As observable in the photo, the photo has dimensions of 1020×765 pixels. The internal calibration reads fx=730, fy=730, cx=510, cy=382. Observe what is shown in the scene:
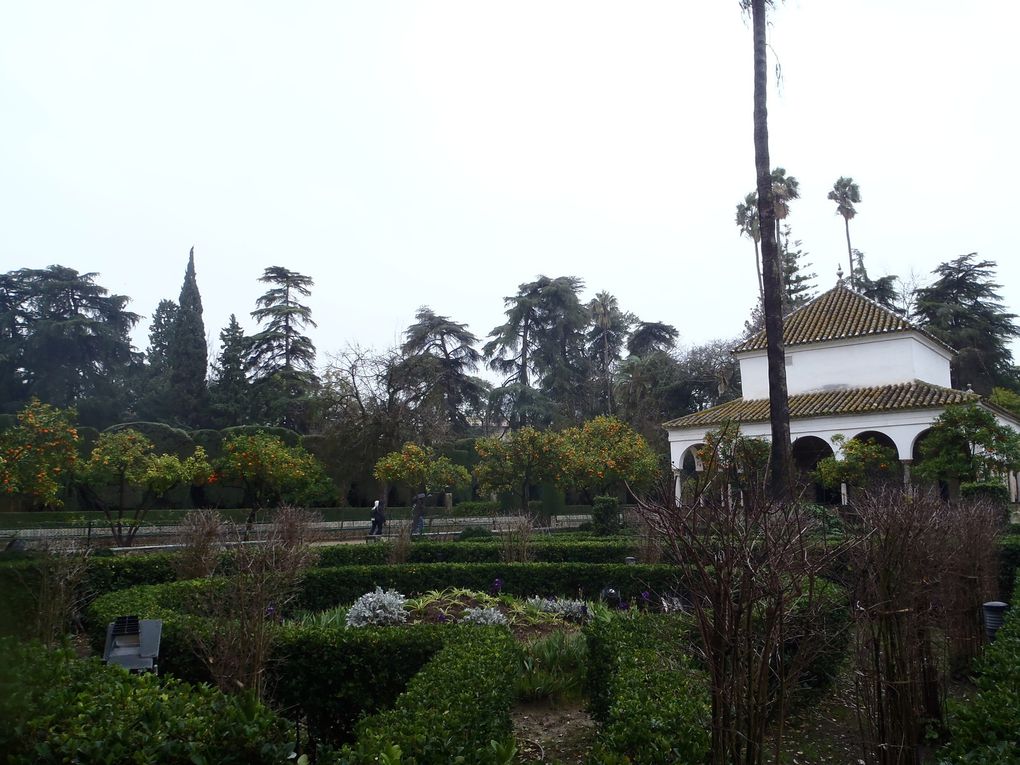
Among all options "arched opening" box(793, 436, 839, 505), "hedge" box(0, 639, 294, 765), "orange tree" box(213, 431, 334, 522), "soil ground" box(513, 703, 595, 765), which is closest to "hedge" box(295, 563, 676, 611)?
"soil ground" box(513, 703, 595, 765)

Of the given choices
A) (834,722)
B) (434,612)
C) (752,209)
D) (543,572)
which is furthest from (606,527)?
(752,209)

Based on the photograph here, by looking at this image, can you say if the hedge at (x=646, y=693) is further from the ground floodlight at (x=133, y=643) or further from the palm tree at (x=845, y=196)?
the palm tree at (x=845, y=196)

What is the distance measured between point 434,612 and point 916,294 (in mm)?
43157

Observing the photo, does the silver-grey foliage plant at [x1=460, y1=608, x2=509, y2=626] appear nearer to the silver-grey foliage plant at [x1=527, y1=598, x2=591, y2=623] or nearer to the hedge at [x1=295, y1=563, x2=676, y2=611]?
the silver-grey foliage plant at [x1=527, y1=598, x2=591, y2=623]

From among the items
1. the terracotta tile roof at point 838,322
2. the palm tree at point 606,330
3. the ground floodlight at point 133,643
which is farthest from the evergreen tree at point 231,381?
the ground floodlight at point 133,643

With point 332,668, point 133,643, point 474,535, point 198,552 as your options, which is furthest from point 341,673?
point 474,535

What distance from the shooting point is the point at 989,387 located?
39750mm

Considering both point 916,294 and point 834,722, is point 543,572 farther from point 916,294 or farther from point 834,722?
point 916,294

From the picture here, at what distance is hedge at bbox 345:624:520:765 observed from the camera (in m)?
3.33

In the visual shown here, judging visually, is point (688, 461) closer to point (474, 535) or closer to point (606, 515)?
point (606, 515)

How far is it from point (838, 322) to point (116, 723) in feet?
86.9

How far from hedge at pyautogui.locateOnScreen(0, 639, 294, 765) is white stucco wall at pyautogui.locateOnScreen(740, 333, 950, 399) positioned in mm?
23339

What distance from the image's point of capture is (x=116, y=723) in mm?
3039

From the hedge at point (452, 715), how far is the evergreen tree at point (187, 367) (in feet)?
122
